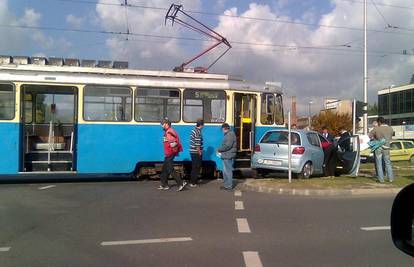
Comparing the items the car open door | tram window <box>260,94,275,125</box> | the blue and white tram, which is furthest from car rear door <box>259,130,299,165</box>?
the car open door

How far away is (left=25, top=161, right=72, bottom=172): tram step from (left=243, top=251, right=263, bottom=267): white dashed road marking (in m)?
9.55

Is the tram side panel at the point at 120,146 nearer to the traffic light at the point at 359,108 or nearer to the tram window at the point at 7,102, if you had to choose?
the tram window at the point at 7,102

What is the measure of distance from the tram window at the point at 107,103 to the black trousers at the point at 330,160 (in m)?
6.51

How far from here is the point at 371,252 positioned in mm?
6785

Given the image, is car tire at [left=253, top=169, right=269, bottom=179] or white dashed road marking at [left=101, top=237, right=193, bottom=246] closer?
white dashed road marking at [left=101, top=237, right=193, bottom=246]

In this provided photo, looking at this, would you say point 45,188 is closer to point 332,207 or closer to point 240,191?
point 240,191

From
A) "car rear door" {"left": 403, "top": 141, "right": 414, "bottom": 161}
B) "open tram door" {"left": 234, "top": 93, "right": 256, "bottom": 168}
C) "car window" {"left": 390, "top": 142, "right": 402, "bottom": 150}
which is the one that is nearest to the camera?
"open tram door" {"left": 234, "top": 93, "right": 256, "bottom": 168}

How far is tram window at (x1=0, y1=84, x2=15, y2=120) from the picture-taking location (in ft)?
47.7

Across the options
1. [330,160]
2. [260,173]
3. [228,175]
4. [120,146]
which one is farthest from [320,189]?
[120,146]

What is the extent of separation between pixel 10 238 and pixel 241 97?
10622mm

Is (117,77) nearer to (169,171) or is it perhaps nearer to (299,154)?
(169,171)

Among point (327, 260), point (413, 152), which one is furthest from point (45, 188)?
point (413, 152)

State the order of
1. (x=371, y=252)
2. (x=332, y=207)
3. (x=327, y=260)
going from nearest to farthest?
(x=327, y=260) < (x=371, y=252) < (x=332, y=207)

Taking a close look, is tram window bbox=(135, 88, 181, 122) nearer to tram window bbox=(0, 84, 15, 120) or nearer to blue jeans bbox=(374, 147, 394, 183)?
tram window bbox=(0, 84, 15, 120)
